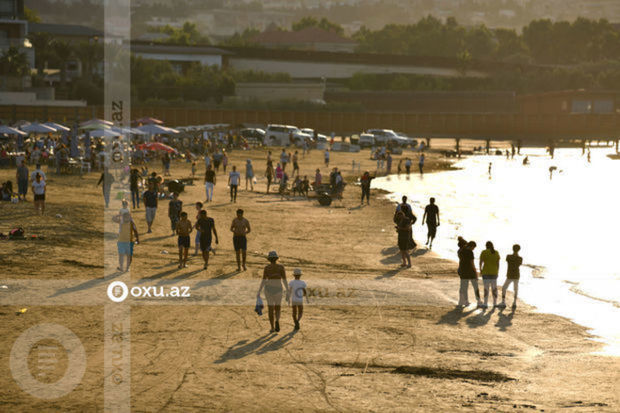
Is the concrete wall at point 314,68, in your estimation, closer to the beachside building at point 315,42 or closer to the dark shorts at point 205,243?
the beachside building at point 315,42

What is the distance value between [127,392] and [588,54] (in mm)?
170082

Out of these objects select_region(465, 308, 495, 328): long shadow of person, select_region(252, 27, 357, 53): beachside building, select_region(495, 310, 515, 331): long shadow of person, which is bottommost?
select_region(495, 310, 515, 331): long shadow of person

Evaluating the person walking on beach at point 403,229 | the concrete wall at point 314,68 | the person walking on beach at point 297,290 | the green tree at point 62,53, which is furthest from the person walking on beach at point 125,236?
the concrete wall at point 314,68

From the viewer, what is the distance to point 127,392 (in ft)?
37.4

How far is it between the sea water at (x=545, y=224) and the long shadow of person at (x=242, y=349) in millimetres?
6658

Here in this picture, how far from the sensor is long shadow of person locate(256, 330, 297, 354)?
1366cm

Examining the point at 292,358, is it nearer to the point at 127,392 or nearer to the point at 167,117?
the point at 127,392

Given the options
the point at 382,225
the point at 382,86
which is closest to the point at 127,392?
the point at 382,225

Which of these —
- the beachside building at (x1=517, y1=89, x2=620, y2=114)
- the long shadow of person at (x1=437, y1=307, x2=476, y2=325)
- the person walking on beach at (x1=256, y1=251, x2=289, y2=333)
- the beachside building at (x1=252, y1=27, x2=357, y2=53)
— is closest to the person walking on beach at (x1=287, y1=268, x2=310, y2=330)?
the person walking on beach at (x1=256, y1=251, x2=289, y2=333)

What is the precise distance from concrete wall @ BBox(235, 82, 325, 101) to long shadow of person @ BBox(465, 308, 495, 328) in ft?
274

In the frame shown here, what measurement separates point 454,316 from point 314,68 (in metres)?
102

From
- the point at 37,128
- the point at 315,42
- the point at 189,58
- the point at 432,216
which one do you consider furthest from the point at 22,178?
the point at 315,42

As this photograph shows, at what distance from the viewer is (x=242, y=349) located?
13664mm

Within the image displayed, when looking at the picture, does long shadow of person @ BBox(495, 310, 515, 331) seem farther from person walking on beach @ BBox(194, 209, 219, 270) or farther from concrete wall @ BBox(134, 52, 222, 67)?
concrete wall @ BBox(134, 52, 222, 67)
